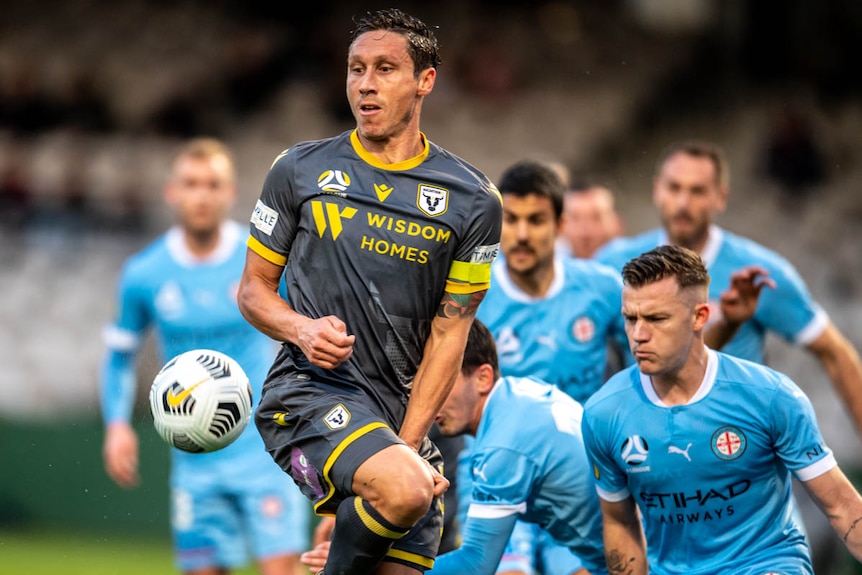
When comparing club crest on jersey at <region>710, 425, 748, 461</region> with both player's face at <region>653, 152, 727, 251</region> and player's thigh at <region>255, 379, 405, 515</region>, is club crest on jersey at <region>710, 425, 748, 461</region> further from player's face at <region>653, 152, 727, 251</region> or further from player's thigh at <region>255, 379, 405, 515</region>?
player's face at <region>653, 152, 727, 251</region>

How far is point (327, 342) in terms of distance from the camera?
4551mm

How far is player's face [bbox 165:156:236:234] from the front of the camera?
8.45 m

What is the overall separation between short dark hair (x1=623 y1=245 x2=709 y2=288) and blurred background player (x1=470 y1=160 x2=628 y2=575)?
65.5 inches

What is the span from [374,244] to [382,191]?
206 millimetres

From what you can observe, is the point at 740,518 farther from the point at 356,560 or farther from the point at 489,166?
the point at 489,166

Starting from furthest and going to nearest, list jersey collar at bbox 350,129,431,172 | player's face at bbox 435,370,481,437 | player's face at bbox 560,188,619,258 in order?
1. player's face at bbox 560,188,619,258
2. player's face at bbox 435,370,481,437
3. jersey collar at bbox 350,129,431,172

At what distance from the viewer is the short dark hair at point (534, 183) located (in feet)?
23.1

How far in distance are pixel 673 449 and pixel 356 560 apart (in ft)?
4.81

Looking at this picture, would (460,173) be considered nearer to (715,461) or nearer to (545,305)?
(715,461)

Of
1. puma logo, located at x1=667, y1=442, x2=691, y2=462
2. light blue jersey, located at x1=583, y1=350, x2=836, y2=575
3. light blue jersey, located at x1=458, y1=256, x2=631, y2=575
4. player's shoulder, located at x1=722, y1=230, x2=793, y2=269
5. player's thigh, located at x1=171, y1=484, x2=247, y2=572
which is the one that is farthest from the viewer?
player's thigh, located at x1=171, y1=484, x2=247, y2=572

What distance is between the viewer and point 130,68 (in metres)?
17.4

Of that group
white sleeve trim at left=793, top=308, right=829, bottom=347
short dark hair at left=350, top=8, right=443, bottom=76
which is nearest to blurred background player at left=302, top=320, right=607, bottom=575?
short dark hair at left=350, top=8, right=443, bottom=76

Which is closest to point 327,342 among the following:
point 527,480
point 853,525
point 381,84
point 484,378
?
point 381,84

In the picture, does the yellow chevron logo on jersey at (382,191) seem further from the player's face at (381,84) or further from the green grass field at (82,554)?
the green grass field at (82,554)
